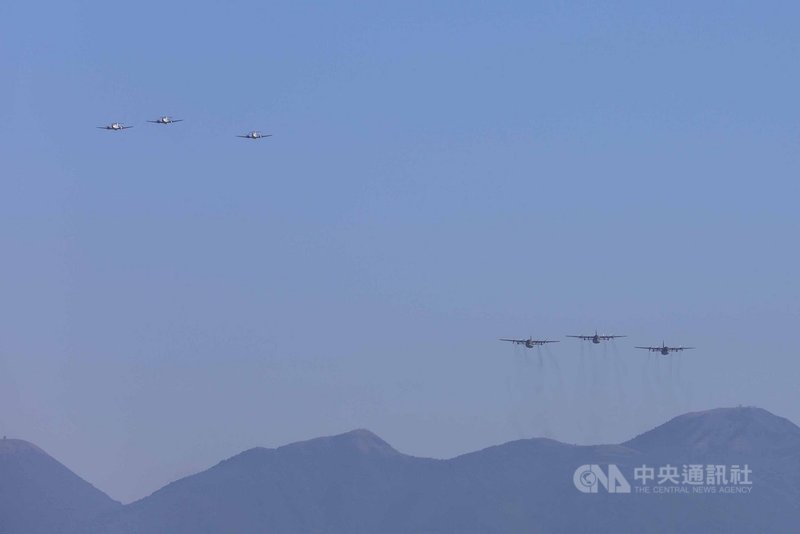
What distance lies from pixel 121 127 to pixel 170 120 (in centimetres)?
780

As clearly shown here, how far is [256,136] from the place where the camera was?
198 m

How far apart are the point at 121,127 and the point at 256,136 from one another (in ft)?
50.4

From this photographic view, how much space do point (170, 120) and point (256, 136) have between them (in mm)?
10288

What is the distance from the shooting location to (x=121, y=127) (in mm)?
197750
